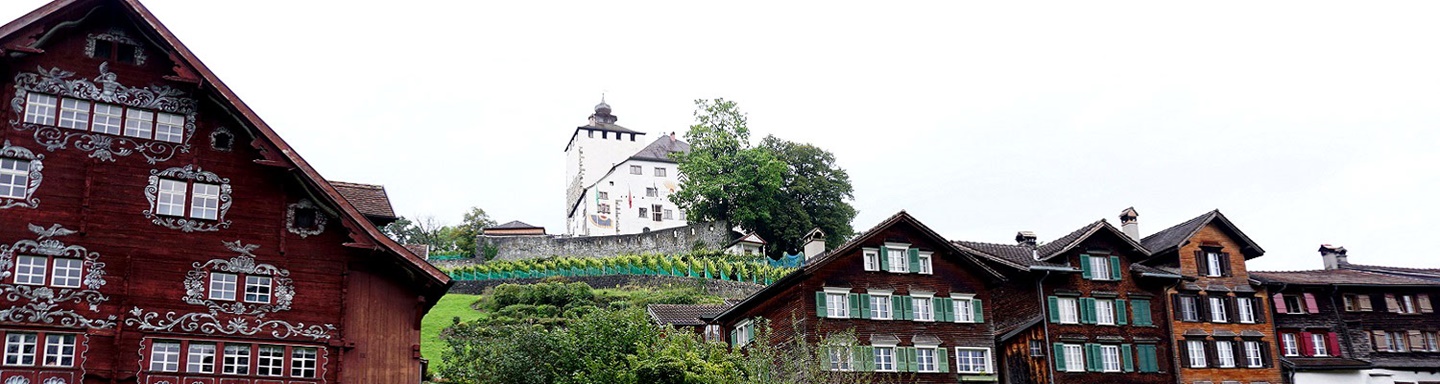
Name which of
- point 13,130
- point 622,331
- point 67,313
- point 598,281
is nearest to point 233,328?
point 67,313

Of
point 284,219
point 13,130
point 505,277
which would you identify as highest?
point 505,277

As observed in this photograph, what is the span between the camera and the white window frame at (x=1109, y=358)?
50562 millimetres

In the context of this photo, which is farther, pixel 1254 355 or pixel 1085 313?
pixel 1254 355

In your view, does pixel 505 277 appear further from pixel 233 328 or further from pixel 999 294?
pixel 233 328

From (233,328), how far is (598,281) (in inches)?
2166

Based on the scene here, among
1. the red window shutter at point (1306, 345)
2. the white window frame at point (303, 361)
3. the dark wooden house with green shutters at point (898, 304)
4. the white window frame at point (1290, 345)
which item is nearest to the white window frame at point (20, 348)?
the white window frame at point (303, 361)

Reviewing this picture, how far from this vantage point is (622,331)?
126 ft

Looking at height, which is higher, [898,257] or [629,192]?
[629,192]

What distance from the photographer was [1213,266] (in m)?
54.9

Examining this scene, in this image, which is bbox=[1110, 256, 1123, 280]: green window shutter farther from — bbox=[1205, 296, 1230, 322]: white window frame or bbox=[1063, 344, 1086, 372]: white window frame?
bbox=[1205, 296, 1230, 322]: white window frame

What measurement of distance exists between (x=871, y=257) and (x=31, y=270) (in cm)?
2913

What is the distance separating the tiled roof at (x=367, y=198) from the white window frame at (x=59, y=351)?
26.0 ft

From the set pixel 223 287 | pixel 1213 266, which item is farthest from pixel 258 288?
pixel 1213 266

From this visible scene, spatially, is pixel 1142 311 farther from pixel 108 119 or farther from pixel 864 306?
pixel 108 119
